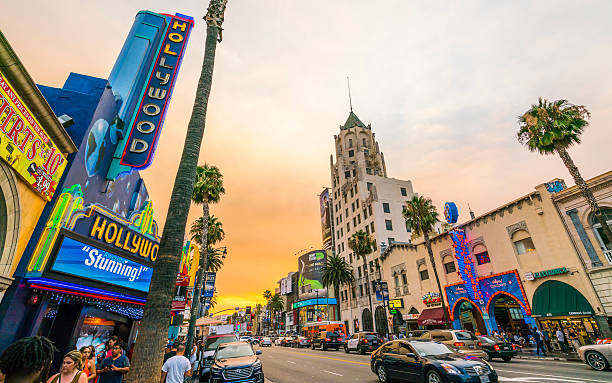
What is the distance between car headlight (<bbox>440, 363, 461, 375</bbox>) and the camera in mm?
8086

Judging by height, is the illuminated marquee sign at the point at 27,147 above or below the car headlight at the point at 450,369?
above

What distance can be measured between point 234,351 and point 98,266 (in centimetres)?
620

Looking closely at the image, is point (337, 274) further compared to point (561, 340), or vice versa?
point (337, 274)

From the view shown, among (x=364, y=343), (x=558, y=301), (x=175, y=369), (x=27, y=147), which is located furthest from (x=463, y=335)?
(x=27, y=147)

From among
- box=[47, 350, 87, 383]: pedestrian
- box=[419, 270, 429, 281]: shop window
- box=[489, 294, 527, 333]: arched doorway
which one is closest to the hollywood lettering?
box=[47, 350, 87, 383]: pedestrian

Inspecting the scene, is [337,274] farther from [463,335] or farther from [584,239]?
[463,335]

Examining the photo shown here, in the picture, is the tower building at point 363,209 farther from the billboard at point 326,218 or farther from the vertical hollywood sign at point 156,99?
the vertical hollywood sign at point 156,99

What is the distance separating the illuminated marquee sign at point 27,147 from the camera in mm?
6531

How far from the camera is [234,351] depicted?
11.9 meters

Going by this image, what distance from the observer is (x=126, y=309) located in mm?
12969

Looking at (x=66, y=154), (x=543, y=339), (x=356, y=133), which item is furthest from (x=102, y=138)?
(x=356, y=133)

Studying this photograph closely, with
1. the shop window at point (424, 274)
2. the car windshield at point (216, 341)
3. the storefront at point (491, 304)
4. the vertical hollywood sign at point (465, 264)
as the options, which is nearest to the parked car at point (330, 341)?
the shop window at point (424, 274)

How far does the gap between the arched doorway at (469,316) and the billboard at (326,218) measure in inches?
1927

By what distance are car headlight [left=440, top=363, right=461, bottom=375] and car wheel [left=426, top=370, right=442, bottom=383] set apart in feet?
1.13
